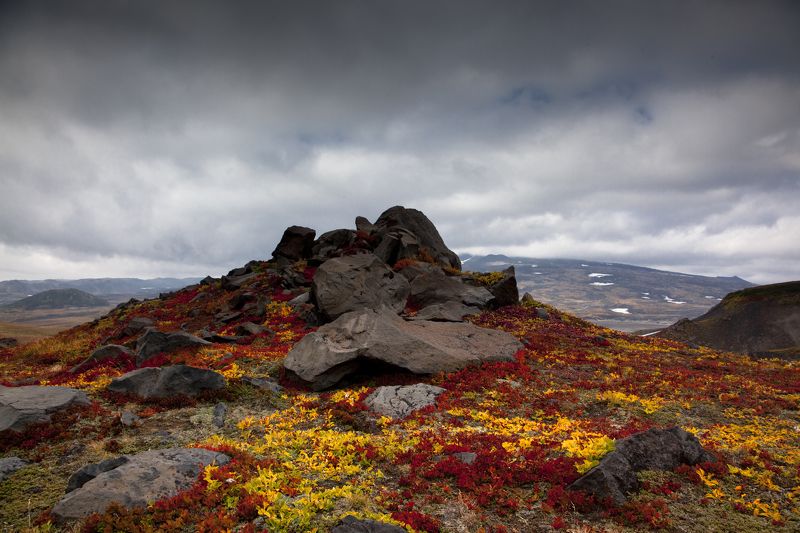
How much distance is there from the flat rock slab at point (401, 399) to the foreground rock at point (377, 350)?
6.51 ft

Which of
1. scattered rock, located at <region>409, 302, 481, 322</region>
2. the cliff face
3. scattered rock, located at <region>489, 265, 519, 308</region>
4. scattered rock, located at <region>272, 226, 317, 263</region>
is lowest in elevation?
the cliff face

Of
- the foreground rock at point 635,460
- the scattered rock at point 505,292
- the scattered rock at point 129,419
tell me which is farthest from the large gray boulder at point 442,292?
the foreground rock at point 635,460

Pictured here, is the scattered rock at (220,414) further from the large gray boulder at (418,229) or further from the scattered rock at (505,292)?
the large gray boulder at (418,229)

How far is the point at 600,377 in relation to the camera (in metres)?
22.2

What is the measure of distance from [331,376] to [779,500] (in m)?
16.0

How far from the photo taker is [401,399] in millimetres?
17328

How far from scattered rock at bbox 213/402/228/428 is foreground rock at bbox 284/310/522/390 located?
4.14 meters

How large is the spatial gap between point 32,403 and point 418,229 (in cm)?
4276

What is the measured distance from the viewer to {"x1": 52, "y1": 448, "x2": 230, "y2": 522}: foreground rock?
8477 millimetres

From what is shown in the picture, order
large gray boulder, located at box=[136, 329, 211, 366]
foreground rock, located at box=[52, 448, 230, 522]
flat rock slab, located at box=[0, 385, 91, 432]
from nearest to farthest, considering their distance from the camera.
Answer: foreground rock, located at box=[52, 448, 230, 522] → flat rock slab, located at box=[0, 385, 91, 432] → large gray boulder, located at box=[136, 329, 211, 366]

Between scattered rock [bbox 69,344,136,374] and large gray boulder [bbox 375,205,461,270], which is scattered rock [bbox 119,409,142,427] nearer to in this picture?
scattered rock [bbox 69,344,136,374]

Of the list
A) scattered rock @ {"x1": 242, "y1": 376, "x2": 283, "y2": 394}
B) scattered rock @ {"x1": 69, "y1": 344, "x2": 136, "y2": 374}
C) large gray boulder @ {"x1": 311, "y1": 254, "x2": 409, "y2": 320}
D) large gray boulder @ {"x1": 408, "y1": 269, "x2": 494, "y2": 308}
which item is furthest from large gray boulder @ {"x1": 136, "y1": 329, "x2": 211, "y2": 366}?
large gray boulder @ {"x1": 408, "y1": 269, "x2": 494, "y2": 308}

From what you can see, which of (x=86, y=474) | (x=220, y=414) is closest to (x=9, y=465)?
(x=86, y=474)

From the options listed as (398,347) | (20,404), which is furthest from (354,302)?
(20,404)
